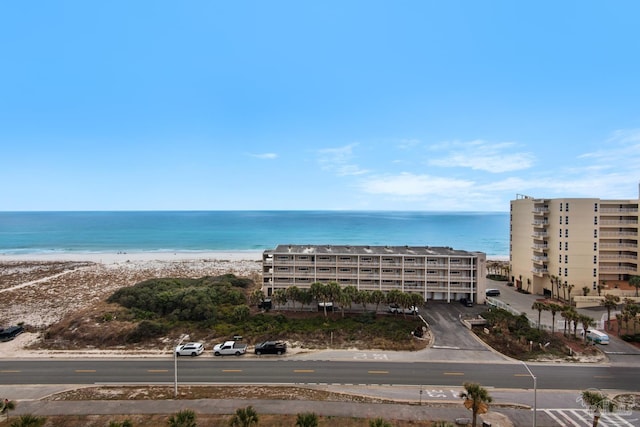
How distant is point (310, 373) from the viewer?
29.9 m

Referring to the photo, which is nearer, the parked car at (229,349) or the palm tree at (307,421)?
the palm tree at (307,421)

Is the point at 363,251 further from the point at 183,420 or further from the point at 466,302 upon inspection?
the point at 183,420

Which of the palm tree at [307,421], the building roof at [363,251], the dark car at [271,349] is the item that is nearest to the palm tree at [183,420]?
the palm tree at [307,421]

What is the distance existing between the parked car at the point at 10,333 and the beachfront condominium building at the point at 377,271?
106 ft

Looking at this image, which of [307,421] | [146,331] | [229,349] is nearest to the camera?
[307,421]

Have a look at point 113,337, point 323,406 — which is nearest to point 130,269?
point 113,337

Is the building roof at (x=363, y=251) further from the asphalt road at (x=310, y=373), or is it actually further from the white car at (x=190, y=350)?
the asphalt road at (x=310, y=373)

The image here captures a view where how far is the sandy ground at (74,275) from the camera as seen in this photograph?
161 feet

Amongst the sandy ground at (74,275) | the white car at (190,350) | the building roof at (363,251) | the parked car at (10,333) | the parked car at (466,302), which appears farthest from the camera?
the building roof at (363,251)

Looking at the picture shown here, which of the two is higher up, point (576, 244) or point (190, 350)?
point (576, 244)

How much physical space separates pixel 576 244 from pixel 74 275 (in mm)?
105946

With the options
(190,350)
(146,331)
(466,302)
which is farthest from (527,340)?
(146,331)

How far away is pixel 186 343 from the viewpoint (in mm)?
36656

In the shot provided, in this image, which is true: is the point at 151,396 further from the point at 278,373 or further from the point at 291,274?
the point at 291,274
